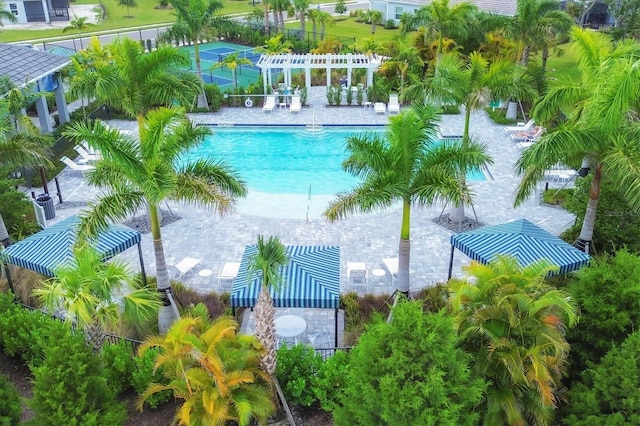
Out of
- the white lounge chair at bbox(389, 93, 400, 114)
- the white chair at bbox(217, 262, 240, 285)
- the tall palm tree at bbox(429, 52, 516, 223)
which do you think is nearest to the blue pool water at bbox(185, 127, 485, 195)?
the white lounge chair at bbox(389, 93, 400, 114)

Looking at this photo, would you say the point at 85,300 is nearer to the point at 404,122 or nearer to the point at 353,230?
the point at 404,122

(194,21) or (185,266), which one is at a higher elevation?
(194,21)

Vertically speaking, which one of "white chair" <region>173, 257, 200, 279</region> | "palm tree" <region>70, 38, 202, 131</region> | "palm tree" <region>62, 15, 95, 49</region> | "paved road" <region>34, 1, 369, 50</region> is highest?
"palm tree" <region>70, 38, 202, 131</region>

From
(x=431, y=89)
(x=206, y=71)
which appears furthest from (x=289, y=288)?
(x=206, y=71)

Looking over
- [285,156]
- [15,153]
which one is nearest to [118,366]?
[15,153]

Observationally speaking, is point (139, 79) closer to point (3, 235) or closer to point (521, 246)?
point (3, 235)

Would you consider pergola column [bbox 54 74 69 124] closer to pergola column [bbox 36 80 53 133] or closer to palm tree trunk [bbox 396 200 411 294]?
pergola column [bbox 36 80 53 133]
